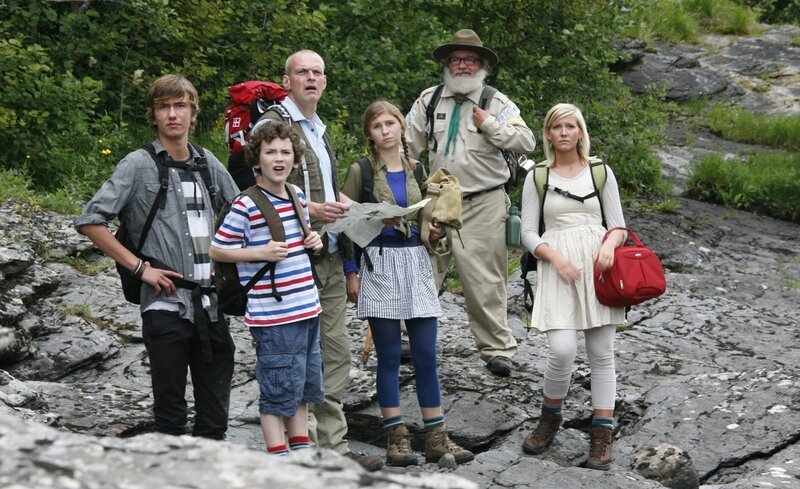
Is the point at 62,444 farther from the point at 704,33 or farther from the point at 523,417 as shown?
the point at 704,33

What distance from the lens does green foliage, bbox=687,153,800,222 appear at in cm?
1334

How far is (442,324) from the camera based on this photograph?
8.13 m

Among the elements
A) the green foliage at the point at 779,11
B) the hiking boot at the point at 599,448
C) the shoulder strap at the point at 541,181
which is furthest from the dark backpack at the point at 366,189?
the green foliage at the point at 779,11

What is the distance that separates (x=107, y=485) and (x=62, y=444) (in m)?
0.21

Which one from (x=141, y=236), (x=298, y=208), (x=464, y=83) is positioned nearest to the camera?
(x=141, y=236)

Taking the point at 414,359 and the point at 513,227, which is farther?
the point at 513,227

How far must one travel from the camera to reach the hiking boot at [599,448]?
564 centimetres

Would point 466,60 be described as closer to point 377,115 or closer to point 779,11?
point 377,115

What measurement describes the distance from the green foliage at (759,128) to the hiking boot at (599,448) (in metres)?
10.9

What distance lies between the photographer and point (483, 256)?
23.0ft

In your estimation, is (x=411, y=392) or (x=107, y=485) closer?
(x=107, y=485)

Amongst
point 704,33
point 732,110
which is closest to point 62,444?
point 732,110

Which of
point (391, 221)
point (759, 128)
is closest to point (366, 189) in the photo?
point (391, 221)

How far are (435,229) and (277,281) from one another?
1330mm
